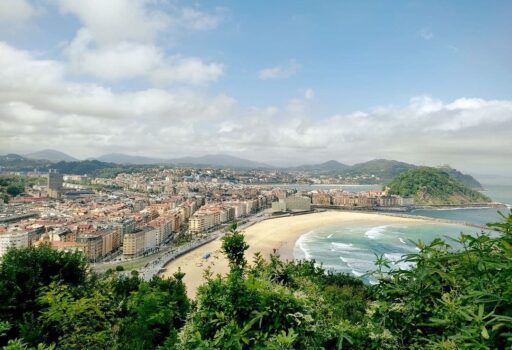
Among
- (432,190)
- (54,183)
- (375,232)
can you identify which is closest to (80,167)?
(54,183)

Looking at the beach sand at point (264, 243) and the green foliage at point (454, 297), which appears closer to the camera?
the green foliage at point (454, 297)

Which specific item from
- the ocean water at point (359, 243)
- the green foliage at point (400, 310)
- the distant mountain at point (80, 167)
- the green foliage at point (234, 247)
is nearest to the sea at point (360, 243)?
the ocean water at point (359, 243)

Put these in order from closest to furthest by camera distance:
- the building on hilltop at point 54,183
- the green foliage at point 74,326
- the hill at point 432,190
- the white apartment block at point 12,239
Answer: the green foliage at point 74,326 → the white apartment block at point 12,239 → the hill at point 432,190 → the building on hilltop at point 54,183

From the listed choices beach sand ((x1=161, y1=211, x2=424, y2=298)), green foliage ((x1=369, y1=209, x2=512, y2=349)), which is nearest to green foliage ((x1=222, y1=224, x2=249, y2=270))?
beach sand ((x1=161, y1=211, x2=424, y2=298))

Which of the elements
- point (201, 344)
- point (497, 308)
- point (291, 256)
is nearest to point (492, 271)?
point (497, 308)

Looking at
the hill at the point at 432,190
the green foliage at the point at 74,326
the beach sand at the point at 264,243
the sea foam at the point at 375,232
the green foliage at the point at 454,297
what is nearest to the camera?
the green foliage at the point at 454,297

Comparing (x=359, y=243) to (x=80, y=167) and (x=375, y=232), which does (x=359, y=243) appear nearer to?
(x=375, y=232)

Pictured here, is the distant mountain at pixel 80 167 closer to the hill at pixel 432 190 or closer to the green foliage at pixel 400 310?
the hill at pixel 432 190
